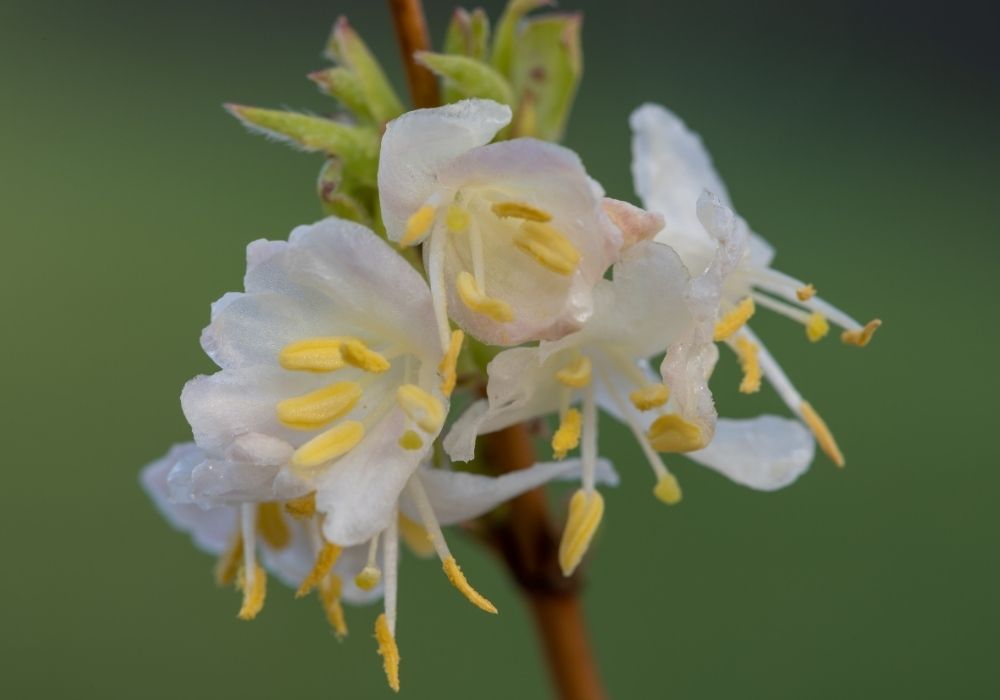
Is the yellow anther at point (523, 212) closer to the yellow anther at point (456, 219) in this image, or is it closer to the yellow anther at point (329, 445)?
the yellow anther at point (456, 219)

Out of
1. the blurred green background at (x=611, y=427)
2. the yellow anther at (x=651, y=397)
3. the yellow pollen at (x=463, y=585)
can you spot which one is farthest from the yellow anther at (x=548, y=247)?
the blurred green background at (x=611, y=427)

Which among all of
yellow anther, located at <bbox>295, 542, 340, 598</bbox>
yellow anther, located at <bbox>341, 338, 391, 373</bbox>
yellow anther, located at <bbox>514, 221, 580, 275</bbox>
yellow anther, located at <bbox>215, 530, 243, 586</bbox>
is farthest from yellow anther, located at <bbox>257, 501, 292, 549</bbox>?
yellow anther, located at <bbox>514, 221, 580, 275</bbox>

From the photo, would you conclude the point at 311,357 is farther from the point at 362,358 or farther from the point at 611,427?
the point at 611,427

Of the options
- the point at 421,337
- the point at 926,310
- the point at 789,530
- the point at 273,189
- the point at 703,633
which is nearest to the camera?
the point at 421,337

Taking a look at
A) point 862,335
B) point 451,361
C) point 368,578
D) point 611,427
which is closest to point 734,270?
point 862,335

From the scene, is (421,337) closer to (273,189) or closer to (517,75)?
(517,75)

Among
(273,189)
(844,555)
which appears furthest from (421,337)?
(273,189)

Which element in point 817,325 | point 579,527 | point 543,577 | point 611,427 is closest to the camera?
point 579,527
